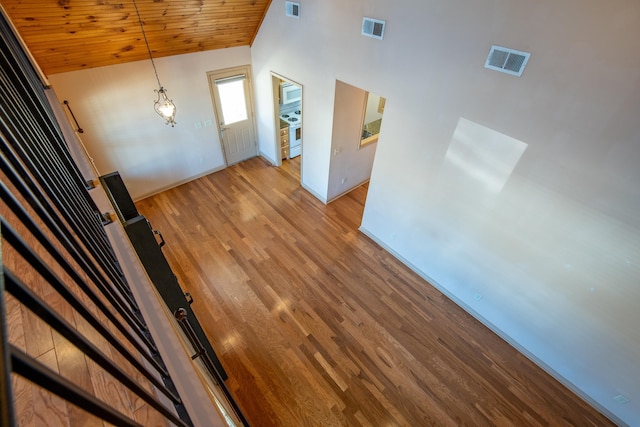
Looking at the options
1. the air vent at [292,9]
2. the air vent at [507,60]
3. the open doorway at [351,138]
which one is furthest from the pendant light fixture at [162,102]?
the air vent at [507,60]

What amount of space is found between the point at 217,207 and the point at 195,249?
1.02 metres

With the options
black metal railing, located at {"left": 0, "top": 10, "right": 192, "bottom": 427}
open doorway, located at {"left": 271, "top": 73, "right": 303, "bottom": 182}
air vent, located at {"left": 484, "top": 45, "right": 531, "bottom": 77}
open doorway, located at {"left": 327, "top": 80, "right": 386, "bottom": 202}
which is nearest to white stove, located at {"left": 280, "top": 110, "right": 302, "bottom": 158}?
open doorway, located at {"left": 271, "top": 73, "right": 303, "bottom": 182}

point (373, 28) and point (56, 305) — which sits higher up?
point (373, 28)

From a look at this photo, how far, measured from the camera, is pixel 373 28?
3.45 meters

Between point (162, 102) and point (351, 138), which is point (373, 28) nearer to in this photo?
point (351, 138)

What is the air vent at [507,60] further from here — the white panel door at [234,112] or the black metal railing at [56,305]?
the white panel door at [234,112]

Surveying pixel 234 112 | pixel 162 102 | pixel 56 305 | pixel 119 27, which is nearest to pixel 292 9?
pixel 119 27

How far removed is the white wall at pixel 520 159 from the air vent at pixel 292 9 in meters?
0.09

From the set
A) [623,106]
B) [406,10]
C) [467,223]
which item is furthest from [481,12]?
[467,223]

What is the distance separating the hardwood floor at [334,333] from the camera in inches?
127

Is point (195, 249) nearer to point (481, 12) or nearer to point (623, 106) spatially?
point (481, 12)

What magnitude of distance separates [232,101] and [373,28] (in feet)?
11.3

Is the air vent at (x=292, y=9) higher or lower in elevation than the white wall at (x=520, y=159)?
higher

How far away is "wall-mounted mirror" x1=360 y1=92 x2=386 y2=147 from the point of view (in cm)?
584
